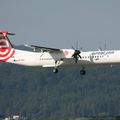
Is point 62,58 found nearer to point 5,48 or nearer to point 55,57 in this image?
point 55,57

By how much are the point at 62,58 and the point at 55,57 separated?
107 cm

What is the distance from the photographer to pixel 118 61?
69688mm

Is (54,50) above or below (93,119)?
above

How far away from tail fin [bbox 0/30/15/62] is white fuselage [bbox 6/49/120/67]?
64 cm

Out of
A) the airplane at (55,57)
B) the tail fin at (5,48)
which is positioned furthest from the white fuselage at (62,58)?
the tail fin at (5,48)

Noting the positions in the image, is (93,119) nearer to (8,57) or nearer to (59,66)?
(59,66)

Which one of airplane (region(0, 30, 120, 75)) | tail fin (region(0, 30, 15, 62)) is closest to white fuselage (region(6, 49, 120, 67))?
airplane (region(0, 30, 120, 75))

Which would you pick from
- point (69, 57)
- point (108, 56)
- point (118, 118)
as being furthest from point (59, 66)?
point (118, 118)

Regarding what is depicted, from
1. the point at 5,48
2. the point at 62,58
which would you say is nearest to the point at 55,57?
the point at 62,58

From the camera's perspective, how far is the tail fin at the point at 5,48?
255 ft

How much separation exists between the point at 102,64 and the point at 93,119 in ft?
23.8

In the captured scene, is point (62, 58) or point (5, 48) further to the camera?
point (5, 48)

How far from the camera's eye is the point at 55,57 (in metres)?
73.2

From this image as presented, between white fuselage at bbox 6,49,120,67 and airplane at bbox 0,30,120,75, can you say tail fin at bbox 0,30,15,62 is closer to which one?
airplane at bbox 0,30,120,75
